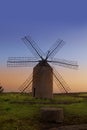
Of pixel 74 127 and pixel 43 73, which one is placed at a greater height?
pixel 43 73

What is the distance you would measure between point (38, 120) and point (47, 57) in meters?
25.6

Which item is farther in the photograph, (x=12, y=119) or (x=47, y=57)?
(x=47, y=57)

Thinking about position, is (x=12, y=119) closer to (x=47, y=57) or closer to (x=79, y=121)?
(x=79, y=121)

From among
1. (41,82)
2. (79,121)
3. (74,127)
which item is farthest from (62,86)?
(74,127)

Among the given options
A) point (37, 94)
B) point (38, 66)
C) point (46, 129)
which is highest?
point (38, 66)

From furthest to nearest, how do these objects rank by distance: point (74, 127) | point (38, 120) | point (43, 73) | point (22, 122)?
1. point (43, 73)
2. point (38, 120)
3. point (22, 122)
4. point (74, 127)

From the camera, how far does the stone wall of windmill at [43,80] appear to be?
51.0m

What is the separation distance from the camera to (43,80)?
167ft

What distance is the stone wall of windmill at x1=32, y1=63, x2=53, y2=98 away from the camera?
167 feet

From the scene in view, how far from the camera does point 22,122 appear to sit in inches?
1052

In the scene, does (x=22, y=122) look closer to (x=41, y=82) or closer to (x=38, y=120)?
(x=38, y=120)

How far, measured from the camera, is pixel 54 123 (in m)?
28.3

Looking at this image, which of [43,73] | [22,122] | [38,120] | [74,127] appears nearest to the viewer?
[74,127]

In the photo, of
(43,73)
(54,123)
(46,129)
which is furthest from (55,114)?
(43,73)
